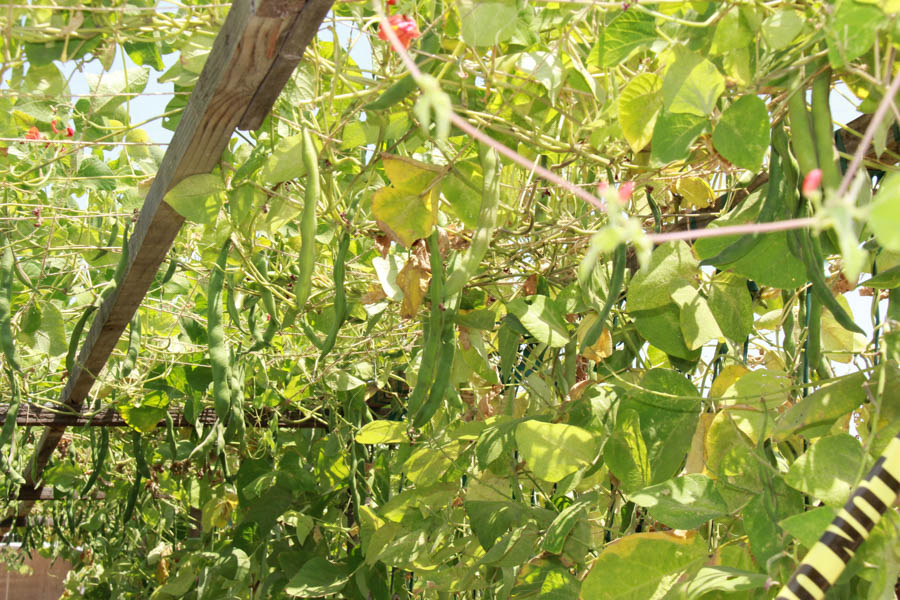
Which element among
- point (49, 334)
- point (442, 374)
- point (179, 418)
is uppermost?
point (442, 374)

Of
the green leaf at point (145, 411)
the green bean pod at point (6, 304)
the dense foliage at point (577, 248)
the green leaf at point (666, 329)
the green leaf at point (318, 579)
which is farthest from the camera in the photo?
the green leaf at point (145, 411)

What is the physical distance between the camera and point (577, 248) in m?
1.41

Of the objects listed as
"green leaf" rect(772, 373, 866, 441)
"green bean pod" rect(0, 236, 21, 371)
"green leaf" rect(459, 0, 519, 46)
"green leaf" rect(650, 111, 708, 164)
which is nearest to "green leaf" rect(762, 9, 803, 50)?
"green leaf" rect(650, 111, 708, 164)

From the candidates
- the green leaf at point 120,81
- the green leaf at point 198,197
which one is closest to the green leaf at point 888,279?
the green leaf at point 198,197

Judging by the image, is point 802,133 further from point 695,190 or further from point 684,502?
point 695,190

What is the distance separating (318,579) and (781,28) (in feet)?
6.33

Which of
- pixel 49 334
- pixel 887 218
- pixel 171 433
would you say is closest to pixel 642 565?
pixel 887 218

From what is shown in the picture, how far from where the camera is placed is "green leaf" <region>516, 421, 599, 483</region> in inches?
43.3

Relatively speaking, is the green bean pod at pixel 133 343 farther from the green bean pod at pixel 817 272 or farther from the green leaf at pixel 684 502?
the green bean pod at pixel 817 272

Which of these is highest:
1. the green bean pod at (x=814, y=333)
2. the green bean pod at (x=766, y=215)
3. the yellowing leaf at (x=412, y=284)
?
the green bean pod at (x=766, y=215)

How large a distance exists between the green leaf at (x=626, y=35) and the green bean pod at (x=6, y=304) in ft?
4.40

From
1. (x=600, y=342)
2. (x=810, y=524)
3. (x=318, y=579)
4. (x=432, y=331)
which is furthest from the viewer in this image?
(x=318, y=579)

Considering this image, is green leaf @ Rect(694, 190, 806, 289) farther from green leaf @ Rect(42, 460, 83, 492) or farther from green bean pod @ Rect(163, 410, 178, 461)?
green leaf @ Rect(42, 460, 83, 492)

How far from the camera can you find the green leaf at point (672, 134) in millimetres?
834
